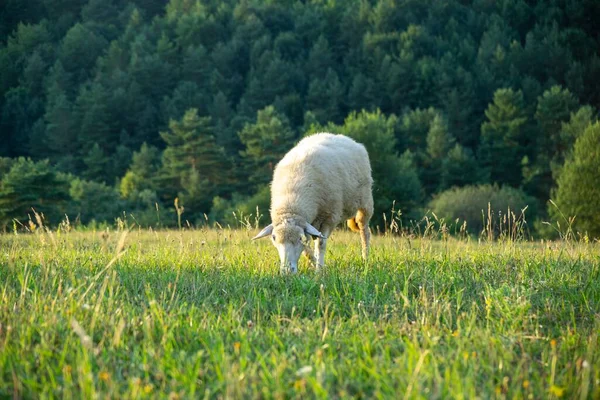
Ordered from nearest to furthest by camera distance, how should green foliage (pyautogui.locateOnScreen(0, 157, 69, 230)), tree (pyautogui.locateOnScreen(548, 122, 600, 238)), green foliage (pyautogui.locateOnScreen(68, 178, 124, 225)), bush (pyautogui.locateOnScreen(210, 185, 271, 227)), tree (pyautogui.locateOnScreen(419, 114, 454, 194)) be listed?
green foliage (pyautogui.locateOnScreen(0, 157, 69, 230)) < tree (pyautogui.locateOnScreen(548, 122, 600, 238)) < bush (pyautogui.locateOnScreen(210, 185, 271, 227)) < green foliage (pyautogui.locateOnScreen(68, 178, 124, 225)) < tree (pyautogui.locateOnScreen(419, 114, 454, 194))

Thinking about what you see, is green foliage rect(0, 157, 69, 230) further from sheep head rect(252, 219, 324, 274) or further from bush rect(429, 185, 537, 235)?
sheep head rect(252, 219, 324, 274)

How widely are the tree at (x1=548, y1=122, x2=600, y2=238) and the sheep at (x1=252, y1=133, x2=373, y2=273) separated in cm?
3092

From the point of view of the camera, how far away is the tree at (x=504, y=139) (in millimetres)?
53531

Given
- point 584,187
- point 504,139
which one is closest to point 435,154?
Result: point 504,139

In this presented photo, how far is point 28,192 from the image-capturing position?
36.8 meters

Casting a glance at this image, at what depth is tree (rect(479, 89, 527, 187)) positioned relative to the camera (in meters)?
53.5

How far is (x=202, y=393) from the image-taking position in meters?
3.61

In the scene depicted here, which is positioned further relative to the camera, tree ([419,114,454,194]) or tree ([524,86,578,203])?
tree ([419,114,454,194])

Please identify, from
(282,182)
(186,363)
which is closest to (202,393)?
(186,363)

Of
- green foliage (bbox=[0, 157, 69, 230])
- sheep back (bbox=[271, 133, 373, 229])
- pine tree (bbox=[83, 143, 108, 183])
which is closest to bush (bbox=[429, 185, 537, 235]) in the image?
green foliage (bbox=[0, 157, 69, 230])

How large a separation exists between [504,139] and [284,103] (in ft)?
72.1

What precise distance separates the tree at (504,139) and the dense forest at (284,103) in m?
0.13

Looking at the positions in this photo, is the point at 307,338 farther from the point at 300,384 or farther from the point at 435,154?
the point at 435,154

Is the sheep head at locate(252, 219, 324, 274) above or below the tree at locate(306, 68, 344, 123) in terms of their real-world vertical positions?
below
